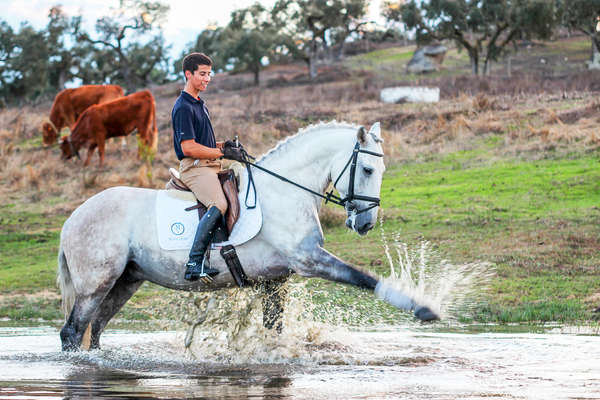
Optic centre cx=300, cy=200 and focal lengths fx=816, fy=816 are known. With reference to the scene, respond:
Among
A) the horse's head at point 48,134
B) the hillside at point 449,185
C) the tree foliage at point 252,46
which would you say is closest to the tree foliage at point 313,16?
the tree foliage at point 252,46

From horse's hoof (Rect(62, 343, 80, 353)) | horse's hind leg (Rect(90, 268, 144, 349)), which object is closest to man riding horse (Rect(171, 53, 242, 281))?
horse's hind leg (Rect(90, 268, 144, 349))

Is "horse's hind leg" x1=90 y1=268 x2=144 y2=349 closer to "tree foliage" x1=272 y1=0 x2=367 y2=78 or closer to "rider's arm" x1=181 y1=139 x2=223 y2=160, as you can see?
"rider's arm" x1=181 y1=139 x2=223 y2=160

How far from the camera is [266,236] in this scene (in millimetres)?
7582

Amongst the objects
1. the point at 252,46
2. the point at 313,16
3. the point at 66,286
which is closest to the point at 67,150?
the point at 66,286

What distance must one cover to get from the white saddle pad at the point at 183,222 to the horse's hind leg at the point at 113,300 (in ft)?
3.18

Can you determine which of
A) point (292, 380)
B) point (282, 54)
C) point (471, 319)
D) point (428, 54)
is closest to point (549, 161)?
point (471, 319)

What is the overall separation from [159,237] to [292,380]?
6.95 ft

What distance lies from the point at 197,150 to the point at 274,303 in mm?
1746

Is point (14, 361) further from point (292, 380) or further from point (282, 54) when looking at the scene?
point (282, 54)

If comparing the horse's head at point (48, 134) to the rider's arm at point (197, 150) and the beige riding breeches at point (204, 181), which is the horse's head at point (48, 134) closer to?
the beige riding breeches at point (204, 181)

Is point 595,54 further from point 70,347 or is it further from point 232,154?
point 70,347

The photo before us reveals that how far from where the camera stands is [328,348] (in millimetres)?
8305

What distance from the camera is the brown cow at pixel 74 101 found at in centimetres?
2792

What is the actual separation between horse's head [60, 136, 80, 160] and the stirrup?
681 inches
